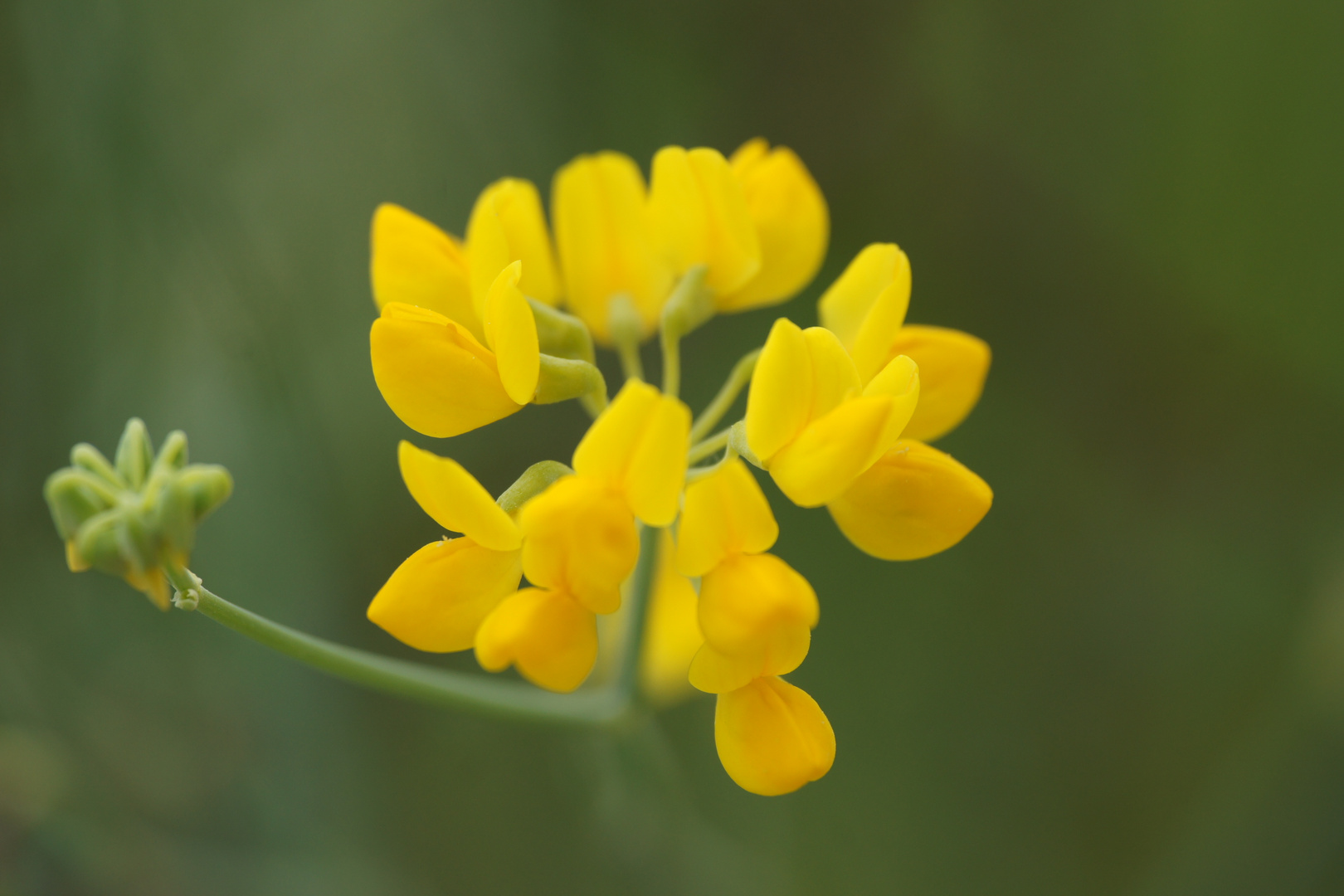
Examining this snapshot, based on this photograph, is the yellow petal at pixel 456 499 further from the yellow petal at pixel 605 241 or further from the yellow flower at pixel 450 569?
the yellow petal at pixel 605 241

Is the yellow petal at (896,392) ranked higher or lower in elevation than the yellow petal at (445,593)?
higher

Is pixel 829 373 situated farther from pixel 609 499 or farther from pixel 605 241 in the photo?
pixel 605 241

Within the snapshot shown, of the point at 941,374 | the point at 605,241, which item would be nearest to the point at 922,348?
the point at 941,374

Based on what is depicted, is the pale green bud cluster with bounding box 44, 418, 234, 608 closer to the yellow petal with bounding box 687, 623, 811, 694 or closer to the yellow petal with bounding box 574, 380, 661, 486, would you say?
the yellow petal with bounding box 574, 380, 661, 486

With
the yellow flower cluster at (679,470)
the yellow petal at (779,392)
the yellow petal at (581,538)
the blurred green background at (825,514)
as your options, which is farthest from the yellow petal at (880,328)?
the blurred green background at (825,514)

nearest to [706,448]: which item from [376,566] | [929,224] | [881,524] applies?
[881,524]

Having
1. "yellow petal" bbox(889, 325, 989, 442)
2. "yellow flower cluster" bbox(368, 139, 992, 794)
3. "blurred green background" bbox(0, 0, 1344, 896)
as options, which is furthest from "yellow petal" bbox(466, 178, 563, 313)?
"blurred green background" bbox(0, 0, 1344, 896)
